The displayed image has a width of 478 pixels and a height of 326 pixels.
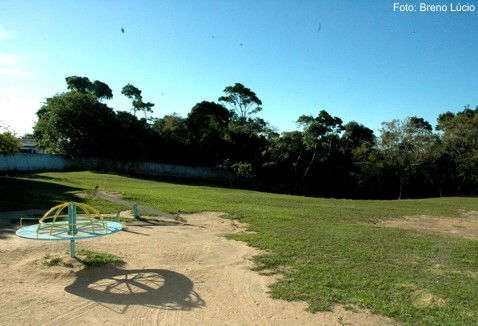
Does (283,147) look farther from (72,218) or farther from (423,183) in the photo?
(72,218)

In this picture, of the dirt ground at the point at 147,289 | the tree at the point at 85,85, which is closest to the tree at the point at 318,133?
the tree at the point at 85,85

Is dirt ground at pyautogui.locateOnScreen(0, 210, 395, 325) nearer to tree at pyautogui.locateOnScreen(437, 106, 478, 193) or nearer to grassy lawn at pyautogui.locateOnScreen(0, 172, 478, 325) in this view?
grassy lawn at pyautogui.locateOnScreen(0, 172, 478, 325)

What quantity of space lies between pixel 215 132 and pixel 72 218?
35.9 m

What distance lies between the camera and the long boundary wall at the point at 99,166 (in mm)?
31578

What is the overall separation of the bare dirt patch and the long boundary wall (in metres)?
26.7

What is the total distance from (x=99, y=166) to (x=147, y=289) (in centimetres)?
3529

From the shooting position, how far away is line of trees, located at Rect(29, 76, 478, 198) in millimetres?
38188

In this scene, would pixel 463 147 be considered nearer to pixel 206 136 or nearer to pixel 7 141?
pixel 206 136

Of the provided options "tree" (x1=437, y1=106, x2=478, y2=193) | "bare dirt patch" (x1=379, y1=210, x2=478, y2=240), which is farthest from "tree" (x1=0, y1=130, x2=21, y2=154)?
"tree" (x1=437, y1=106, x2=478, y2=193)

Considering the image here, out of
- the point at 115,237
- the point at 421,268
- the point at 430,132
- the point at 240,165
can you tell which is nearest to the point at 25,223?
the point at 115,237

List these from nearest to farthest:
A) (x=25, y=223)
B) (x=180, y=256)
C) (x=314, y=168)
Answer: (x=180, y=256) → (x=25, y=223) → (x=314, y=168)

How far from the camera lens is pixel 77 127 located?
125 ft

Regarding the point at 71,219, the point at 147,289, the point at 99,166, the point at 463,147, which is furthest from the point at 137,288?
the point at 463,147

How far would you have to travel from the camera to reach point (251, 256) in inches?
316
